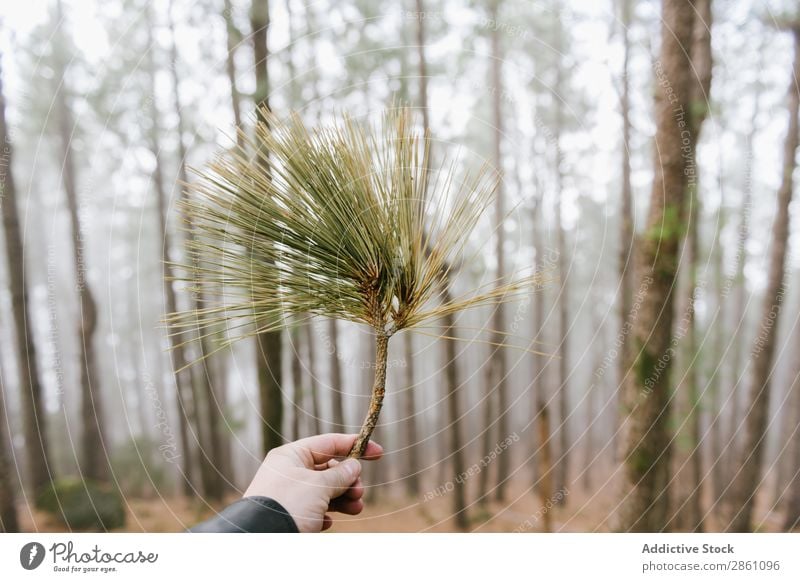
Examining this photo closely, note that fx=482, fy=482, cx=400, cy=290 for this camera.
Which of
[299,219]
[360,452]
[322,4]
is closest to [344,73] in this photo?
→ [322,4]

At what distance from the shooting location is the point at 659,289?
2.21 metres

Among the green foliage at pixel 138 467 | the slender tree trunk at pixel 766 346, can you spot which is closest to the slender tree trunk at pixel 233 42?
the slender tree trunk at pixel 766 346

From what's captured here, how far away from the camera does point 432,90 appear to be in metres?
3.88

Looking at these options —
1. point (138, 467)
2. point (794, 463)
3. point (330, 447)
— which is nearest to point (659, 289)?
point (330, 447)

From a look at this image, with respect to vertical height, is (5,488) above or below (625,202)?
below

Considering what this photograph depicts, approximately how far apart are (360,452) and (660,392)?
5.17 feet

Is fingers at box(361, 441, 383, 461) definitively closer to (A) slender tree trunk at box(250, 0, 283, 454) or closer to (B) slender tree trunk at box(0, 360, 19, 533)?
(A) slender tree trunk at box(250, 0, 283, 454)

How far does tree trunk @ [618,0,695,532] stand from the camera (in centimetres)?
215

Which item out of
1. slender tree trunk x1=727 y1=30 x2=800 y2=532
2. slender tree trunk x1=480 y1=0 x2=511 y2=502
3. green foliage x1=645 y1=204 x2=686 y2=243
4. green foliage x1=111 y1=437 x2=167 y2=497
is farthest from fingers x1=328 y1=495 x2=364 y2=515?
green foliage x1=111 y1=437 x2=167 y2=497

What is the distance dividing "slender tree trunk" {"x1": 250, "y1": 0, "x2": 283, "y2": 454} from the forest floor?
0.65m

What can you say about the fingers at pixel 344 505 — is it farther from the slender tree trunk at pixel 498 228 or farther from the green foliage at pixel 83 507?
the green foliage at pixel 83 507

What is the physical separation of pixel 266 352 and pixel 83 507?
1769 millimetres

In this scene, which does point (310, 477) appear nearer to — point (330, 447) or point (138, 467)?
point (330, 447)
